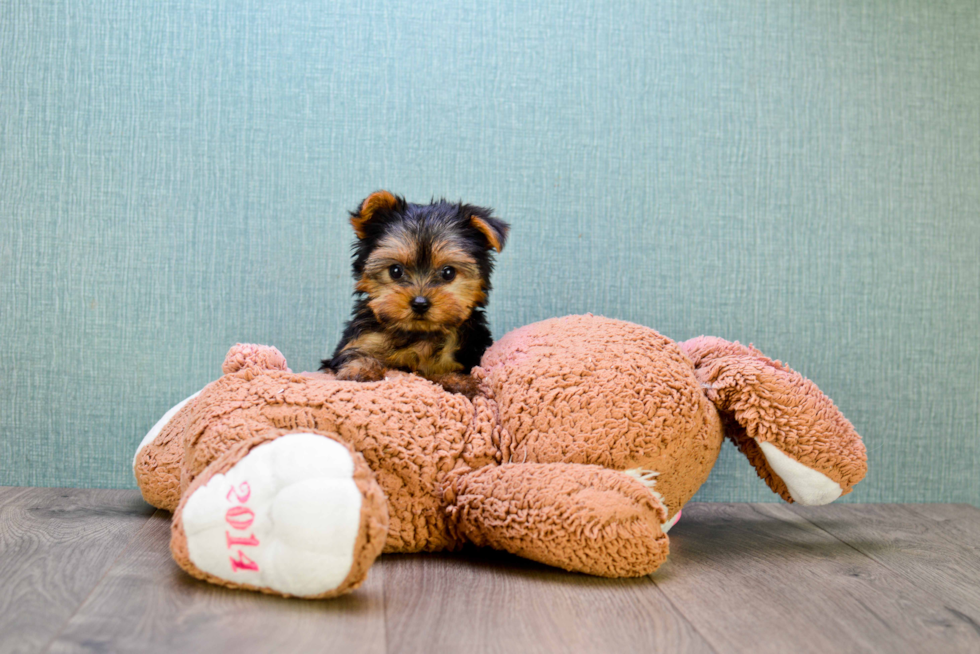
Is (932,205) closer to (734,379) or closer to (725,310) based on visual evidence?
(725,310)

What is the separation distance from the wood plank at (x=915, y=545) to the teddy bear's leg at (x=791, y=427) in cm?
24

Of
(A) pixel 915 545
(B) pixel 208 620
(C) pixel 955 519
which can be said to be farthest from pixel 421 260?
(C) pixel 955 519

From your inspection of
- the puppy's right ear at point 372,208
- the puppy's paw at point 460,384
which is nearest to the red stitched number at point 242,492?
the puppy's paw at point 460,384

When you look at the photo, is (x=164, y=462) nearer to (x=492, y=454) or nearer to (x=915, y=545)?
(x=492, y=454)

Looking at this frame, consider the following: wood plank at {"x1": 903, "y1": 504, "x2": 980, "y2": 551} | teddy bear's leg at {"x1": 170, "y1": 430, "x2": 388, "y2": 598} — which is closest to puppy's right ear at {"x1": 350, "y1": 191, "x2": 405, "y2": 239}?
teddy bear's leg at {"x1": 170, "y1": 430, "x2": 388, "y2": 598}

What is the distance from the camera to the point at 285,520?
128cm

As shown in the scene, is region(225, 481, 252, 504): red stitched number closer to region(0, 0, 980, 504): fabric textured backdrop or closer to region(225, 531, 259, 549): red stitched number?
region(225, 531, 259, 549): red stitched number

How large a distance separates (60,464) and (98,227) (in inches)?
28.4

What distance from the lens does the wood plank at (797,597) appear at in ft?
4.36

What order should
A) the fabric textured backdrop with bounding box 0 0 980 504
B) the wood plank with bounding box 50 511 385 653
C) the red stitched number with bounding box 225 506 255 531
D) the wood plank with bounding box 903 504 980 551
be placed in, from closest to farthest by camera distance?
1. the wood plank with bounding box 50 511 385 653
2. the red stitched number with bounding box 225 506 255 531
3. the wood plank with bounding box 903 504 980 551
4. the fabric textured backdrop with bounding box 0 0 980 504

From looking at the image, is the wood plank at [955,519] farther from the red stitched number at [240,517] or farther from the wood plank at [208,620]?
the red stitched number at [240,517]

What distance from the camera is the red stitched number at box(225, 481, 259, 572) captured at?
131cm

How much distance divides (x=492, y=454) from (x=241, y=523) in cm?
60

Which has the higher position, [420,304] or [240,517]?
[420,304]
